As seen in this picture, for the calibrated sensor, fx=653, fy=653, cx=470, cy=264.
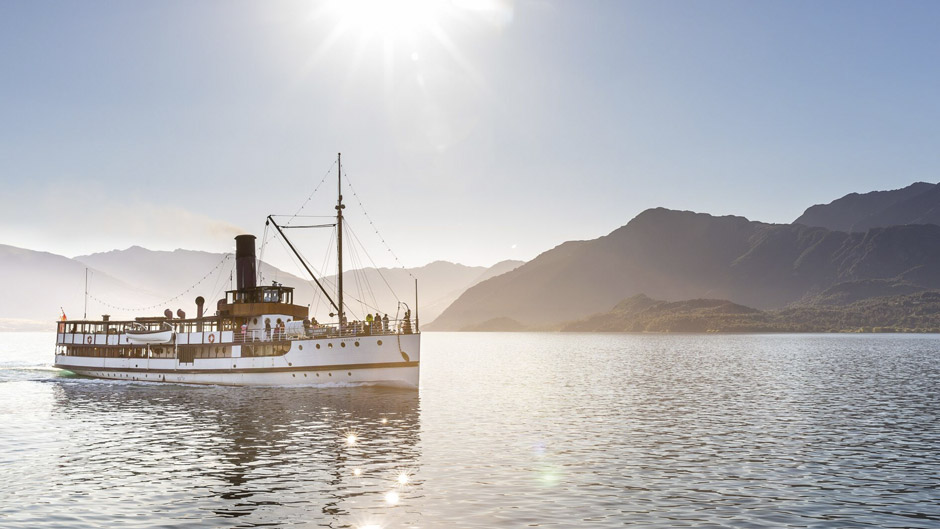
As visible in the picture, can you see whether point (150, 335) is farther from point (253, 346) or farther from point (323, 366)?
point (323, 366)

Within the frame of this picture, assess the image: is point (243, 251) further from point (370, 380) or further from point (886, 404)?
point (886, 404)

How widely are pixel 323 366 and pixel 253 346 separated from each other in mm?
8183

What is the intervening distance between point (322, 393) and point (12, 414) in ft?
67.9

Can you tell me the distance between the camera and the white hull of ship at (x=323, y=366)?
5509 cm

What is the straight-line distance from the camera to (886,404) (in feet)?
152

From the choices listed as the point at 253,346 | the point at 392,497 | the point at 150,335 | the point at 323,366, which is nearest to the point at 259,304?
the point at 253,346

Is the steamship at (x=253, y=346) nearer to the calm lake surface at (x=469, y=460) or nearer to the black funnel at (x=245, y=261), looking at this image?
the black funnel at (x=245, y=261)

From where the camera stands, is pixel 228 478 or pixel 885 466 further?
pixel 885 466

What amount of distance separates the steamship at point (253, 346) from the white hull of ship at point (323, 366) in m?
0.08

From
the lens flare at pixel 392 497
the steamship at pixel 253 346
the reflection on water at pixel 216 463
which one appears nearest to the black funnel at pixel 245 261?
the steamship at pixel 253 346

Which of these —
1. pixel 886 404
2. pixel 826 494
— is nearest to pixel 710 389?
pixel 886 404

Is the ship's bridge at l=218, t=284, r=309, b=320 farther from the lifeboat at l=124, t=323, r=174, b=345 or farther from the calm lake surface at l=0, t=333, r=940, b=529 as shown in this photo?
the calm lake surface at l=0, t=333, r=940, b=529

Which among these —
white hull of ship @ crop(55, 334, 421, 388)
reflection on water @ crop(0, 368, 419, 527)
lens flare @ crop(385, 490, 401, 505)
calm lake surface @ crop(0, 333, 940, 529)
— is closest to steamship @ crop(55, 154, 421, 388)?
white hull of ship @ crop(55, 334, 421, 388)

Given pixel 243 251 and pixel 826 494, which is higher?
pixel 243 251
